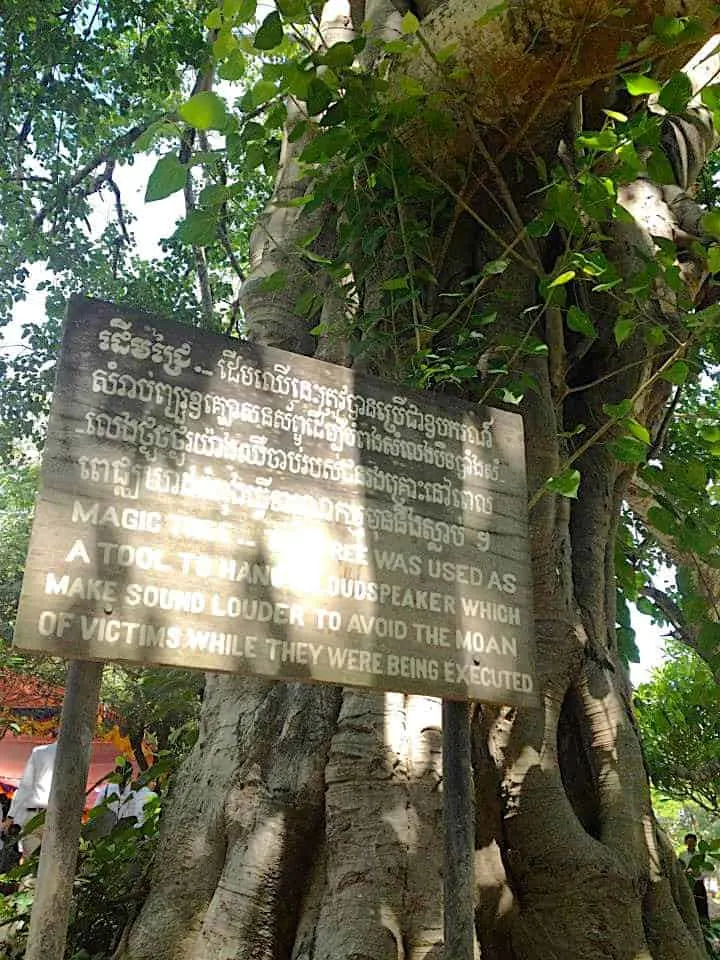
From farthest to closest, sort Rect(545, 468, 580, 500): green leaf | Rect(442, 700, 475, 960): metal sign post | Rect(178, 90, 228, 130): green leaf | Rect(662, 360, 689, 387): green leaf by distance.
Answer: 1. Rect(662, 360, 689, 387): green leaf
2. Rect(545, 468, 580, 500): green leaf
3. Rect(178, 90, 228, 130): green leaf
4. Rect(442, 700, 475, 960): metal sign post

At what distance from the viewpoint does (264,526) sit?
1.91m

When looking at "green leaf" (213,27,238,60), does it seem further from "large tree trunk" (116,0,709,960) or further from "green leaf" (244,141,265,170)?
"large tree trunk" (116,0,709,960)

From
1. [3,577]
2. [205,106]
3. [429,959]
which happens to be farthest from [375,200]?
[3,577]

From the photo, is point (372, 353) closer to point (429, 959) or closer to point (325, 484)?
point (325, 484)

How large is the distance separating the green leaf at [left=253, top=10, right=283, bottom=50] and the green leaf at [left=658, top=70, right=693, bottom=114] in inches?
43.1

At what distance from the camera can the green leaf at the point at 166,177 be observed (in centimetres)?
254

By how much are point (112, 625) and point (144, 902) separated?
172 centimetres

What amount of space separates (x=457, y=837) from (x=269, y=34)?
216cm

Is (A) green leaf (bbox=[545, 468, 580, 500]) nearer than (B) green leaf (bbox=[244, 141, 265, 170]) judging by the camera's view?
Yes

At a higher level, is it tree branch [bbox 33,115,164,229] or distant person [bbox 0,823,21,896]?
tree branch [bbox 33,115,164,229]

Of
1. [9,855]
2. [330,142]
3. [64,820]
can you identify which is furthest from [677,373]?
[9,855]

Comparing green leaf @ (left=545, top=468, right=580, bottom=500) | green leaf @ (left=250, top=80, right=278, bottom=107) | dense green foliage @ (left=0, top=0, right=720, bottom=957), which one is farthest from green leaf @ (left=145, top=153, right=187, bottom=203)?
green leaf @ (left=545, top=468, right=580, bottom=500)

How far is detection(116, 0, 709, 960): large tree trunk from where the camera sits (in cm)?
256

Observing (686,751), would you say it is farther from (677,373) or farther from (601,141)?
(601,141)
